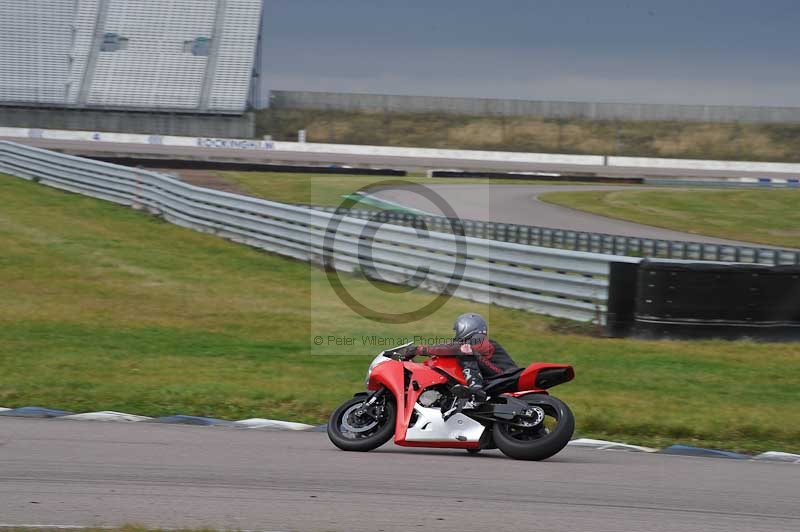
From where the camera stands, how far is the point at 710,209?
127 ft

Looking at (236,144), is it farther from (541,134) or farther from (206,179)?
(206,179)

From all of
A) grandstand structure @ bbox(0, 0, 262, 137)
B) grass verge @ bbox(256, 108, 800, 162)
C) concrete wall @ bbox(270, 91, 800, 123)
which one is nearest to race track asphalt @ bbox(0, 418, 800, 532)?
grandstand structure @ bbox(0, 0, 262, 137)

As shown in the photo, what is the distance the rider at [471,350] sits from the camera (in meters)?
7.74

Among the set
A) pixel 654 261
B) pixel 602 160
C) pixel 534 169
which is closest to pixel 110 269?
pixel 654 261

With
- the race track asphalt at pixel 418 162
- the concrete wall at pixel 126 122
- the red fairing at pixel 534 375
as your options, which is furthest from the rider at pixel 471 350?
the concrete wall at pixel 126 122

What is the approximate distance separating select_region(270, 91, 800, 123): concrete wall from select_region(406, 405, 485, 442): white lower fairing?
72.6 m

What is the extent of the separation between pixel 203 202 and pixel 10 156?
1013 centimetres

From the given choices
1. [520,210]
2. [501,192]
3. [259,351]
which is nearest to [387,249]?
[259,351]

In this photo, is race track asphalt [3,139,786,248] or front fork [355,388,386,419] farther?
race track asphalt [3,139,786,248]

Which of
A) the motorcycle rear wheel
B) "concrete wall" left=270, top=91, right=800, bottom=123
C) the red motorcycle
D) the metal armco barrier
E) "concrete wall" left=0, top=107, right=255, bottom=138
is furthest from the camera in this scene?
"concrete wall" left=270, top=91, right=800, bottom=123

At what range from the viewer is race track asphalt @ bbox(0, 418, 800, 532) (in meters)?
5.63

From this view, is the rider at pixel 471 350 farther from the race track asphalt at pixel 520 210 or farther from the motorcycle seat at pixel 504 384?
the race track asphalt at pixel 520 210

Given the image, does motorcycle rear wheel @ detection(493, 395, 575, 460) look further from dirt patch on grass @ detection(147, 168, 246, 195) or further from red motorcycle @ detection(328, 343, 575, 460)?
dirt patch on grass @ detection(147, 168, 246, 195)

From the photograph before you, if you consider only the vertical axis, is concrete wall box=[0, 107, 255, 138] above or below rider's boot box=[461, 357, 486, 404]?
above
